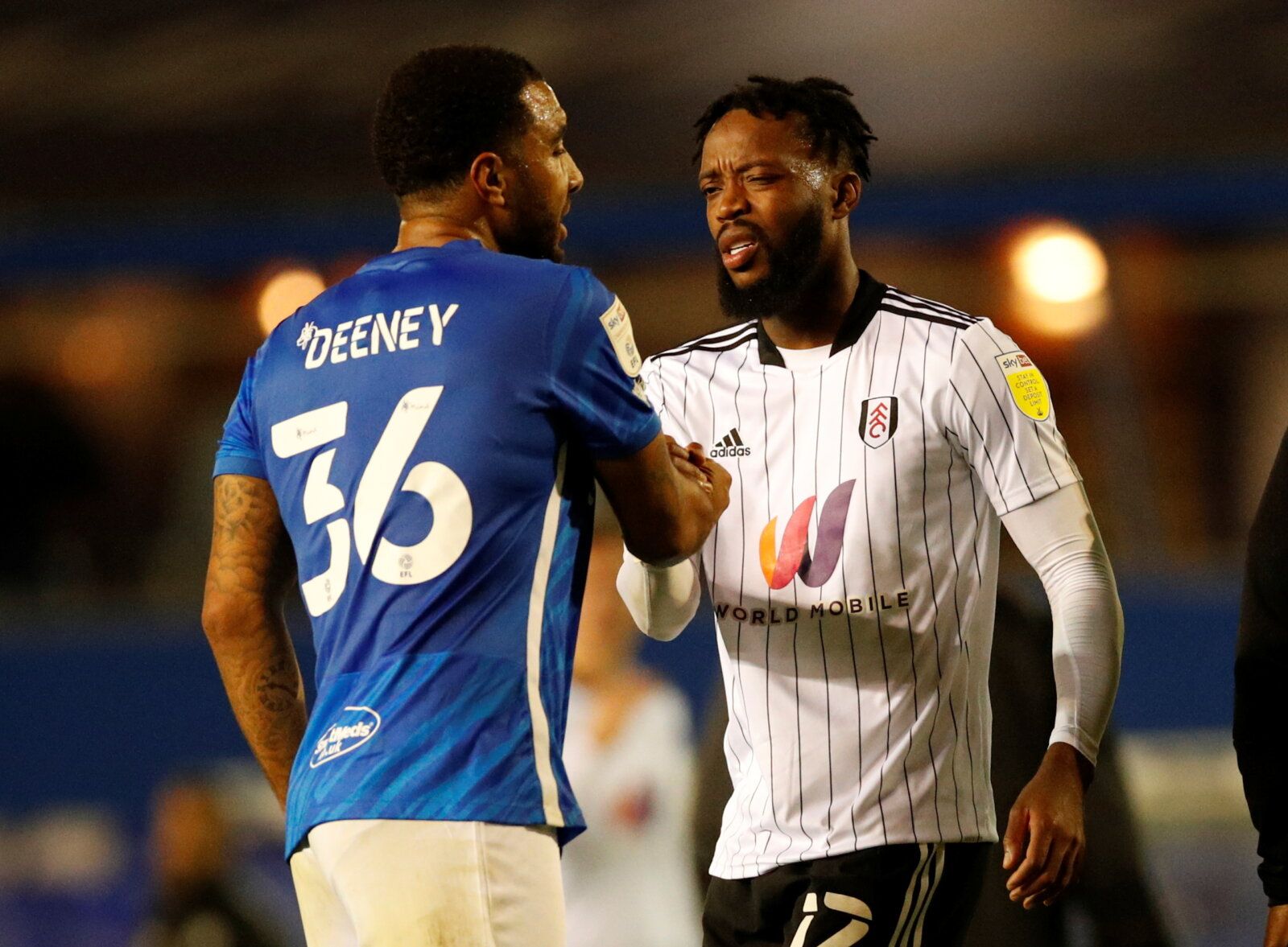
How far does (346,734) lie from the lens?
2508mm

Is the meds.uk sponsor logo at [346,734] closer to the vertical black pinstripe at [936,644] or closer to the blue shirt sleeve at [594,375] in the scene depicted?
the blue shirt sleeve at [594,375]

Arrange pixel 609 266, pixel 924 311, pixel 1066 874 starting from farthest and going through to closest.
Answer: pixel 609 266 < pixel 924 311 < pixel 1066 874

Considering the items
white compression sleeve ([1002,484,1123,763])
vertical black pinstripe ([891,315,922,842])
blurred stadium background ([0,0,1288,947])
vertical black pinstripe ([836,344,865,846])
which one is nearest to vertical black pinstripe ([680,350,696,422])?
vertical black pinstripe ([836,344,865,846])

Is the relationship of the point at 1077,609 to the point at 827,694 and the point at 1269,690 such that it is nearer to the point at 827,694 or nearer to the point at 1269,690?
the point at 1269,690

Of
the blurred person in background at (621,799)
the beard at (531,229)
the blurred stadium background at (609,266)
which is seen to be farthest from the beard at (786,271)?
the blurred stadium background at (609,266)

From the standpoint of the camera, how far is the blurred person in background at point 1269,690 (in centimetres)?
288

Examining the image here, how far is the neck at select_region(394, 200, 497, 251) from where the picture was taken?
109 inches

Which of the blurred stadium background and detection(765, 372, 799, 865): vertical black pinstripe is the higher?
the blurred stadium background

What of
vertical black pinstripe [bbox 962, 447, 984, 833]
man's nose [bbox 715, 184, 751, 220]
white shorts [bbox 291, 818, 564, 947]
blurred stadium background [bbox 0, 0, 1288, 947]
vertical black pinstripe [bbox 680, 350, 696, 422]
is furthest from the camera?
blurred stadium background [bbox 0, 0, 1288, 947]

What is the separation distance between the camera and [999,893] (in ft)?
13.6

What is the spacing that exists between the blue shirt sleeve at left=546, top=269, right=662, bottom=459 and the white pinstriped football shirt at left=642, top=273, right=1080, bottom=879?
0.61 metres

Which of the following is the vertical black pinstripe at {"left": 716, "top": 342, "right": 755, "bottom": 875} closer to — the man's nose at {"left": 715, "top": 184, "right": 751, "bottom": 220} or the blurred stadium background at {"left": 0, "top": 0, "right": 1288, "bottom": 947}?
the man's nose at {"left": 715, "top": 184, "right": 751, "bottom": 220}

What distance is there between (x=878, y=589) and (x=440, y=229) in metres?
1.03

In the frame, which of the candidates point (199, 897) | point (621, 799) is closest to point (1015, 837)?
point (621, 799)
